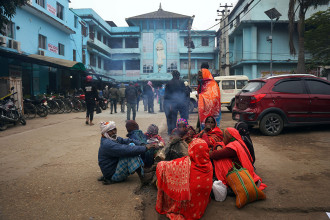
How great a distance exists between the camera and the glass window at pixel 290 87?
7.00 meters

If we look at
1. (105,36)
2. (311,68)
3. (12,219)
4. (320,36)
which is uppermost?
(105,36)

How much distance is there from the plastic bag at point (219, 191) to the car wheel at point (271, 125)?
4.23 m

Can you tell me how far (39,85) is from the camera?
697 inches

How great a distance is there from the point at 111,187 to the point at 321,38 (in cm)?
2087

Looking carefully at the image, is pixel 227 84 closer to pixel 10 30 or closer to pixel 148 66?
pixel 10 30

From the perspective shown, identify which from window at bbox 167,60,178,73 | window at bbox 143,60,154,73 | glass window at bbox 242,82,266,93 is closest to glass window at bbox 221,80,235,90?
glass window at bbox 242,82,266,93

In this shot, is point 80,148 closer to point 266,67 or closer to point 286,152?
point 286,152

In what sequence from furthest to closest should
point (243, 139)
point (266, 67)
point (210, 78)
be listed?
point (266, 67) < point (210, 78) < point (243, 139)

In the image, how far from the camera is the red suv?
685 centimetres

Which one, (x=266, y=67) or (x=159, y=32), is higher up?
(x=159, y=32)

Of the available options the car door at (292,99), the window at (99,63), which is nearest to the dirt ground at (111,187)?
the car door at (292,99)

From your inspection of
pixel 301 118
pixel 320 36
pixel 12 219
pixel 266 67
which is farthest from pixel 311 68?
pixel 12 219

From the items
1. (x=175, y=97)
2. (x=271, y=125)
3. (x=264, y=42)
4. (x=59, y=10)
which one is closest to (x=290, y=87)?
(x=271, y=125)

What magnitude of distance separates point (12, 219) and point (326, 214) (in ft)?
10.8
